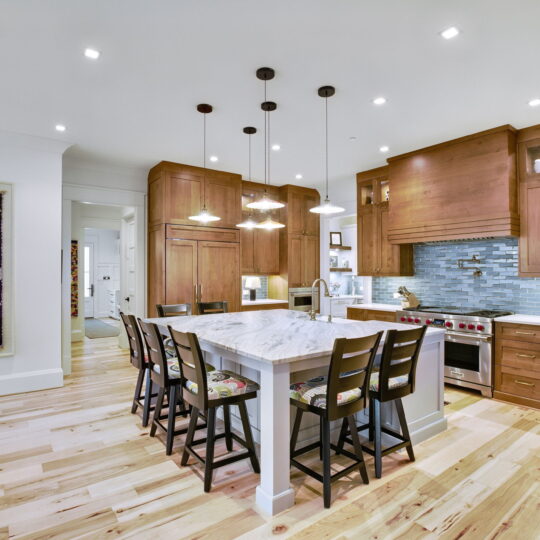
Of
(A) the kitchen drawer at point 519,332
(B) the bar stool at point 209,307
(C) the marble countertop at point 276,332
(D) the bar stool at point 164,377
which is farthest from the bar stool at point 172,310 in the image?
(A) the kitchen drawer at point 519,332

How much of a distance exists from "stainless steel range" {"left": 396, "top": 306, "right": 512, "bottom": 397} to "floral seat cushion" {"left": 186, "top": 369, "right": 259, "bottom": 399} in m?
2.76

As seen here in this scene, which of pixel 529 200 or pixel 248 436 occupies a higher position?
pixel 529 200

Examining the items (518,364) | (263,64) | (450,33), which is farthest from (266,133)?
(518,364)

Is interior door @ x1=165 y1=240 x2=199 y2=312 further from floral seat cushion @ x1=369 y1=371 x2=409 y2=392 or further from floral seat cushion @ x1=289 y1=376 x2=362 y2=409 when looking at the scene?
floral seat cushion @ x1=369 y1=371 x2=409 y2=392

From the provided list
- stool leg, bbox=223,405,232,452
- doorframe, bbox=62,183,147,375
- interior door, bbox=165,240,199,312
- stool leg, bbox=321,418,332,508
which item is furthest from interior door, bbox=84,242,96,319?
stool leg, bbox=321,418,332,508

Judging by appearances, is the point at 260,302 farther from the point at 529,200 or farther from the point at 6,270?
the point at 529,200

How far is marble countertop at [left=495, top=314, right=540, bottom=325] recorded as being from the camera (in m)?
3.64

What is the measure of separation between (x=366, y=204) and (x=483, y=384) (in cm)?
286

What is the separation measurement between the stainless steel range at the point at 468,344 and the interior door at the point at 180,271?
3.07m

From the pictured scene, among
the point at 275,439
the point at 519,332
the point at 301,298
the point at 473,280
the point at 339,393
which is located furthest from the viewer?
the point at 301,298

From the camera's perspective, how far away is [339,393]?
7.02 feet

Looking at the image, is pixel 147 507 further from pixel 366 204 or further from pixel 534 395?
pixel 366 204

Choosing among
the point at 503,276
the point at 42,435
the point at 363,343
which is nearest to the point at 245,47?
the point at 363,343

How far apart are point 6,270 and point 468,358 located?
517cm
